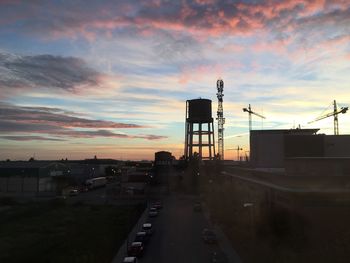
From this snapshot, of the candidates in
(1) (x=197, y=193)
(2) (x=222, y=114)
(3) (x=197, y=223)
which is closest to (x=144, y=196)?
(1) (x=197, y=193)

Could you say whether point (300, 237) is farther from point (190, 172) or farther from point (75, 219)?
point (190, 172)

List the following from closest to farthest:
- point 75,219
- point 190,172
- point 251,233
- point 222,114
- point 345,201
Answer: point 345,201 → point 251,233 → point 75,219 → point 190,172 → point 222,114

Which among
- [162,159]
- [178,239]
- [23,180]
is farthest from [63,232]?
[162,159]

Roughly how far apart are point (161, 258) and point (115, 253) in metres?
4.50

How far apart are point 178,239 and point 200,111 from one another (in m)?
68.8

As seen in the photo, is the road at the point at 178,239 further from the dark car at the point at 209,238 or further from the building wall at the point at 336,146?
the building wall at the point at 336,146

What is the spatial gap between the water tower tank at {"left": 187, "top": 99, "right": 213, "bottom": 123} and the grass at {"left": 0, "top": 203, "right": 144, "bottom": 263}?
1658 inches

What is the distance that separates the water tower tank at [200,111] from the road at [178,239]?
141 ft

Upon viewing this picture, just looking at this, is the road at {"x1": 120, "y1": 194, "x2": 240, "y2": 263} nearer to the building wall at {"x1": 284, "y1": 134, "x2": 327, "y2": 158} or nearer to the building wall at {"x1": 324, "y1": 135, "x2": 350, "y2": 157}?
the building wall at {"x1": 284, "y1": 134, "x2": 327, "y2": 158}

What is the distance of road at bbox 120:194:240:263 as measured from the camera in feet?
120

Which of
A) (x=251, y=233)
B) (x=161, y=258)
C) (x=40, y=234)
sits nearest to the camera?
(x=161, y=258)

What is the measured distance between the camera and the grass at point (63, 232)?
37188mm

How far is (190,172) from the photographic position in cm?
11169

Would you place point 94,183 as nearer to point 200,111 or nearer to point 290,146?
point 200,111
